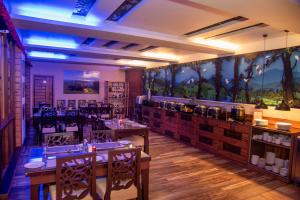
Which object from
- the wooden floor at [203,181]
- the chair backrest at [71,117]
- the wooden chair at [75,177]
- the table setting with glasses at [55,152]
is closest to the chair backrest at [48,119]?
the chair backrest at [71,117]

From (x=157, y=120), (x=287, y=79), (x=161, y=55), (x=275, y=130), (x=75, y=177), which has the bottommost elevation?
(x=157, y=120)

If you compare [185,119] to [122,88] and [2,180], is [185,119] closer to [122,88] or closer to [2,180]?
[2,180]

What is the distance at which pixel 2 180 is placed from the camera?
3.32 meters

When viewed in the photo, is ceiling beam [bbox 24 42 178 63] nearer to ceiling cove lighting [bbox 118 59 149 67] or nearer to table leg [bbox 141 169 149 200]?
ceiling cove lighting [bbox 118 59 149 67]

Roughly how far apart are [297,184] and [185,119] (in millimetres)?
3184

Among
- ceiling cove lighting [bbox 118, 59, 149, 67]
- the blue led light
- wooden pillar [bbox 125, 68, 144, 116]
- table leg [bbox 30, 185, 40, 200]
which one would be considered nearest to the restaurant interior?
table leg [bbox 30, 185, 40, 200]

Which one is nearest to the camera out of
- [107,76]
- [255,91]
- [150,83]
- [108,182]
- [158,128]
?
[108,182]

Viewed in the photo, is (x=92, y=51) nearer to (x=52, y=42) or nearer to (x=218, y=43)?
(x=52, y=42)

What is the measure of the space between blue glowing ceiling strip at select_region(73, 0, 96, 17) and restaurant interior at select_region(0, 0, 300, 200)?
0.08 feet

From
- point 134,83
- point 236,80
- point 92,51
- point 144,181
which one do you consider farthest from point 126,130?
point 134,83

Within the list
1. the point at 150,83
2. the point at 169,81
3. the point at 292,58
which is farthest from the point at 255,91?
the point at 150,83

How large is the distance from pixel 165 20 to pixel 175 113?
3.64 metres

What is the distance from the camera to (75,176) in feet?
7.17

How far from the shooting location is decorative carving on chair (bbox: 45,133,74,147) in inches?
127
